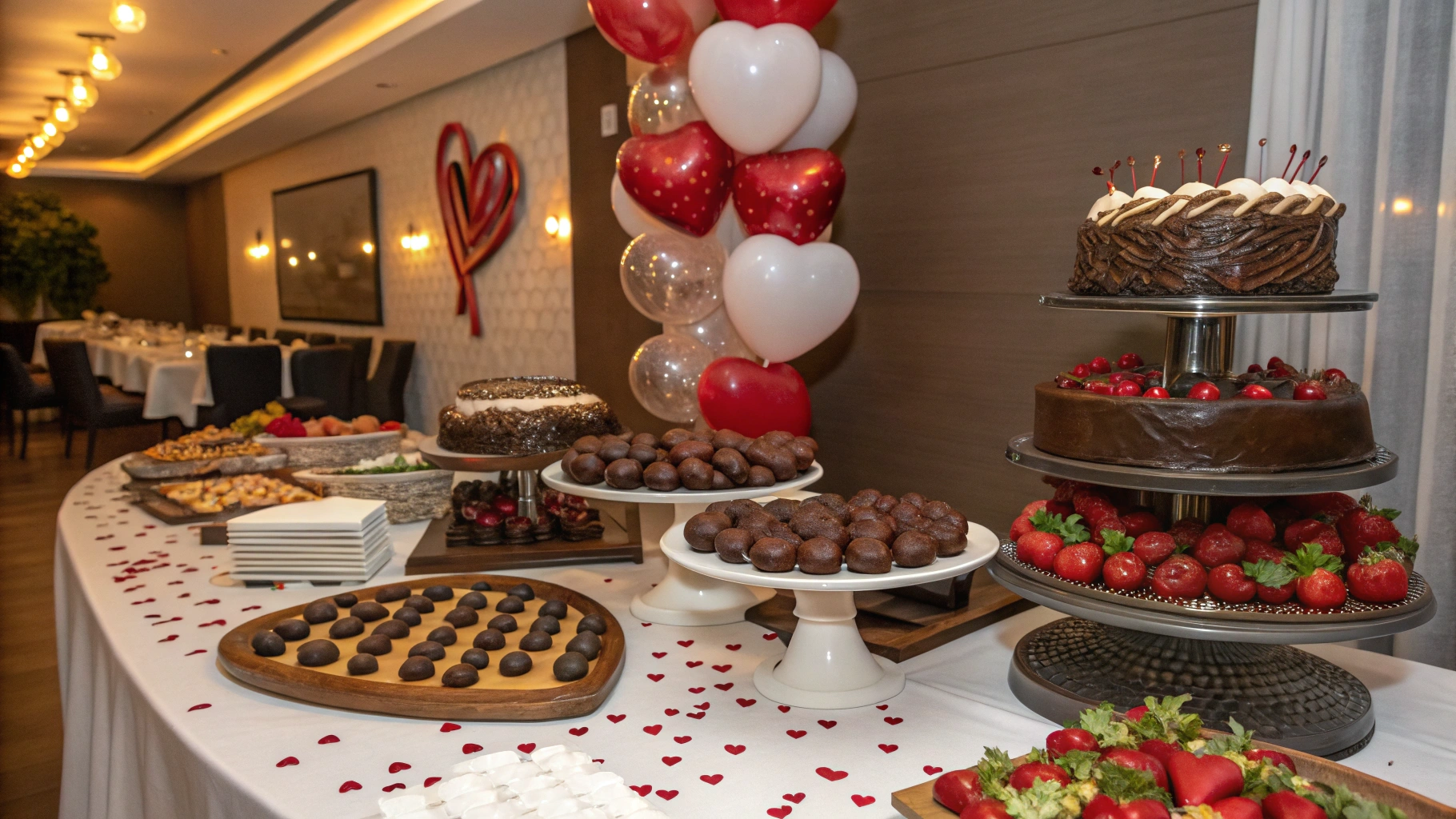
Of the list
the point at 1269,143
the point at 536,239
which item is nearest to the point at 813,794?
the point at 1269,143

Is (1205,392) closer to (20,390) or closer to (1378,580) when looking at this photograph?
(1378,580)

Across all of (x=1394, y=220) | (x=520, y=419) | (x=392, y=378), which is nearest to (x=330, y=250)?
(x=392, y=378)

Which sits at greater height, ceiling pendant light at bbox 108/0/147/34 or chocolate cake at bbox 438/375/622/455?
ceiling pendant light at bbox 108/0/147/34

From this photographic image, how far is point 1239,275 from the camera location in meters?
1.22

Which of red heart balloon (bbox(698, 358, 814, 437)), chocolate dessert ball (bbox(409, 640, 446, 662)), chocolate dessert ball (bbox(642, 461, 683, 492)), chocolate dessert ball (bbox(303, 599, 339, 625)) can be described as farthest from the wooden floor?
red heart balloon (bbox(698, 358, 814, 437))

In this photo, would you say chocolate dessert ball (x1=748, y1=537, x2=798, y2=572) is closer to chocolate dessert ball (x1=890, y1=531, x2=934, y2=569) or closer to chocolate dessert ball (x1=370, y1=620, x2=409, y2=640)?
chocolate dessert ball (x1=890, y1=531, x2=934, y2=569)

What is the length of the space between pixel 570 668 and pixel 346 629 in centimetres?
39

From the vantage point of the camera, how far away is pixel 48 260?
10086 mm

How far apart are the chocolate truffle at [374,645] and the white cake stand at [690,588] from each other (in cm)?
39

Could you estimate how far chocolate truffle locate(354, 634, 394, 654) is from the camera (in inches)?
53.9

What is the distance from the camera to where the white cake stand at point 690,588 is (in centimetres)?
159

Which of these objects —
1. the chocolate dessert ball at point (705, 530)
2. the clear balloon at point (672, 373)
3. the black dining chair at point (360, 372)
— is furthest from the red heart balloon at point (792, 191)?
the black dining chair at point (360, 372)

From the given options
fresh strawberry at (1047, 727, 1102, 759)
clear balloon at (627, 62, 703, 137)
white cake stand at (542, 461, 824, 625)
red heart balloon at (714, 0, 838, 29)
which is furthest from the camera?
clear balloon at (627, 62, 703, 137)

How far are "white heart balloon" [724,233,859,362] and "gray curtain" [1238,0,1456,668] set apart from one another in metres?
1.05
